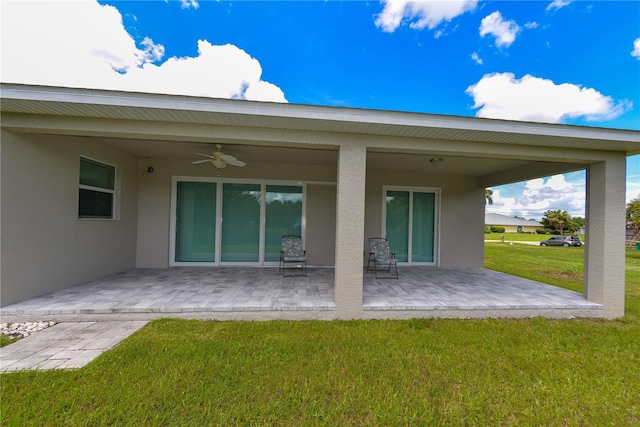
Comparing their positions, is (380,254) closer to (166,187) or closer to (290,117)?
(290,117)

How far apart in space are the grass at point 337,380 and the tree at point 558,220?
4430cm

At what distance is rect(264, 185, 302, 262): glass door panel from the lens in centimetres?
649

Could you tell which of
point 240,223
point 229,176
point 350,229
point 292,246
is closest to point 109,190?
point 229,176

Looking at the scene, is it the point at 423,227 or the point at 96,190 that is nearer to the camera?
the point at 96,190

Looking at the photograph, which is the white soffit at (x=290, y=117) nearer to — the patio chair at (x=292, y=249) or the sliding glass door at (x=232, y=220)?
the sliding glass door at (x=232, y=220)

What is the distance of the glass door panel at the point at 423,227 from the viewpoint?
7148 millimetres

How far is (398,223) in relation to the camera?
7094 mm

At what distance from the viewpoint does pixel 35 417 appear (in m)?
1.77

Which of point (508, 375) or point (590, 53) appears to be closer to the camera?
point (508, 375)

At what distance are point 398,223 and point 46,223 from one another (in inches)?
280

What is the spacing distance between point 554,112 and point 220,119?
15141mm

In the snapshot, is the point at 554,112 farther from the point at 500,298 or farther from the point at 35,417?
the point at 35,417

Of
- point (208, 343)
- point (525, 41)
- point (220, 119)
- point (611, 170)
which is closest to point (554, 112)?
point (525, 41)

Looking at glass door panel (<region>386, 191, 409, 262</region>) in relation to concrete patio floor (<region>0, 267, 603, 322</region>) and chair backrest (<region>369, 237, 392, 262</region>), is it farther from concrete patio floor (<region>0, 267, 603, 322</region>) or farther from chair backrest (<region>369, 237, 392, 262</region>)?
concrete patio floor (<region>0, 267, 603, 322</region>)
